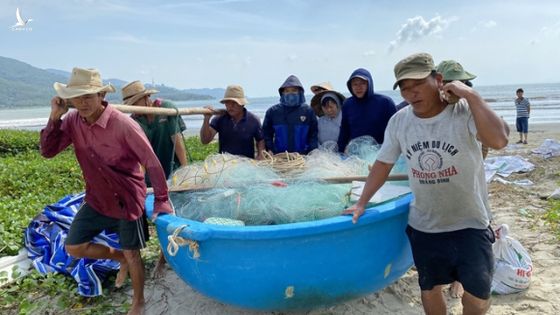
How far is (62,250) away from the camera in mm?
3877

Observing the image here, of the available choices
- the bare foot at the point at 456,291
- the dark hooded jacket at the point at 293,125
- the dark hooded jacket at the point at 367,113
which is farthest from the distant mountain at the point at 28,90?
the bare foot at the point at 456,291

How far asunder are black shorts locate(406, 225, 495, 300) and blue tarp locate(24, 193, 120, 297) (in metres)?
2.52

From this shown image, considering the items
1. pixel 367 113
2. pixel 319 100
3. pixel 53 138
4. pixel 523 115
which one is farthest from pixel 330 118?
pixel 523 115

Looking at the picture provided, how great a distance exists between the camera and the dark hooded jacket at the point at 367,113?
399cm

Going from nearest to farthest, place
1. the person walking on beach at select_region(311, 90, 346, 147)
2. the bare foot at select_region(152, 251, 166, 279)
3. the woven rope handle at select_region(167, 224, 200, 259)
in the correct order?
the woven rope handle at select_region(167, 224, 200, 259) < the bare foot at select_region(152, 251, 166, 279) < the person walking on beach at select_region(311, 90, 346, 147)

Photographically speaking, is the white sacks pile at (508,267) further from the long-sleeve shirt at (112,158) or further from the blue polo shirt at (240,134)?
the long-sleeve shirt at (112,158)

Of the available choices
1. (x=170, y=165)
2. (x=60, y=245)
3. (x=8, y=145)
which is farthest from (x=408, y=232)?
(x=8, y=145)

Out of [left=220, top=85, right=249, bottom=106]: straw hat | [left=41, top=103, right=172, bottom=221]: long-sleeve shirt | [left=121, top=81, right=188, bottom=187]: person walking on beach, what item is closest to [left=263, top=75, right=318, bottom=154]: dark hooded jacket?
[left=220, top=85, right=249, bottom=106]: straw hat

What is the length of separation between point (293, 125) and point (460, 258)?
231 centimetres

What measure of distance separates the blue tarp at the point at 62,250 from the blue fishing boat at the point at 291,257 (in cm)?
125

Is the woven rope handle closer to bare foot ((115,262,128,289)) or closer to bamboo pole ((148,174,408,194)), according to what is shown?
bamboo pole ((148,174,408,194))

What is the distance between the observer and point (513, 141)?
1390cm

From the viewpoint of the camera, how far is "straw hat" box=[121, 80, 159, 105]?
12.8ft

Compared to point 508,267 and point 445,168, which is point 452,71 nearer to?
point 445,168
